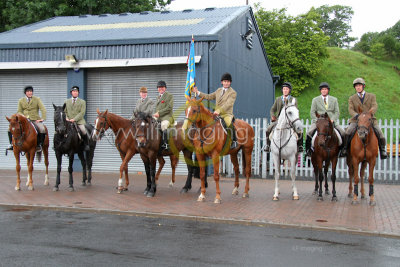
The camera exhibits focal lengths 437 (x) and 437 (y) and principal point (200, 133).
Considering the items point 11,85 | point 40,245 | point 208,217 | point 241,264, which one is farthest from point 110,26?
point 241,264

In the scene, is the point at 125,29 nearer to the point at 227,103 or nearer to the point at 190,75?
the point at 190,75

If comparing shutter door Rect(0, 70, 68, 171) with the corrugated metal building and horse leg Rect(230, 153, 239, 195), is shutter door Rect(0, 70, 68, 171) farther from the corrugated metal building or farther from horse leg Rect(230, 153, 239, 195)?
horse leg Rect(230, 153, 239, 195)

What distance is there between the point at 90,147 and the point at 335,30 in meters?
84.8

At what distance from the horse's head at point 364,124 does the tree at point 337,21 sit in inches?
3256

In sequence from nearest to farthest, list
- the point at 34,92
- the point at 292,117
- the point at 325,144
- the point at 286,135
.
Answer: the point at 292,117, the point at 325,144, the point at 286,135, the point at 34,92

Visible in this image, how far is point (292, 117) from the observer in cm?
1138

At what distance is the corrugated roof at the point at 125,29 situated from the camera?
18.1 metres

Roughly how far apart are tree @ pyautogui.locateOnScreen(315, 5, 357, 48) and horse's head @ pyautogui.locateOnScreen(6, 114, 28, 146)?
276 ft

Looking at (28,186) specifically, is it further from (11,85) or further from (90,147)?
(11,85)

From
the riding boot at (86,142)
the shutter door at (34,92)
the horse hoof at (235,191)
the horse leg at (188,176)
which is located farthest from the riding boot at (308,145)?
the shutter door at (34,92)

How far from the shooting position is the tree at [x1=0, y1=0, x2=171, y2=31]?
33531 millimetres

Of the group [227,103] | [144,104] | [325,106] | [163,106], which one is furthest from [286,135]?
[144,104]

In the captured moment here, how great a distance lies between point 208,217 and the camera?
9.13 metres

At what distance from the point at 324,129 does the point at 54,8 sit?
29.0m
